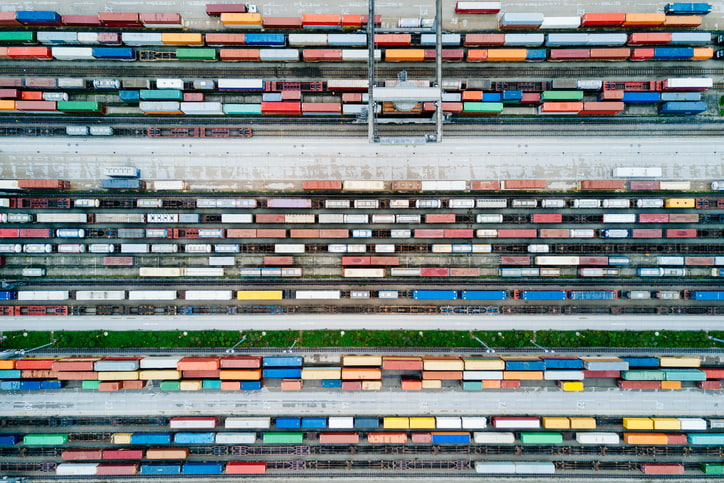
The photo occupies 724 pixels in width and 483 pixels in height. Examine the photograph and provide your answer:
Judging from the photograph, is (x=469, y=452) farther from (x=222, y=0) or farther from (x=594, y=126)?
(x=222, y=0)

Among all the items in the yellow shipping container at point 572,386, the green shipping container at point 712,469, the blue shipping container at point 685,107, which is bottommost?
the green shipping container at point 712,469

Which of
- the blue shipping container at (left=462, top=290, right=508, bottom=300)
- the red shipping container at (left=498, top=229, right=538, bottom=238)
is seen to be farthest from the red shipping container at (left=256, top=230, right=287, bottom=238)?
the red shipping container at (left=498, top=229, right=538, bottom=238)

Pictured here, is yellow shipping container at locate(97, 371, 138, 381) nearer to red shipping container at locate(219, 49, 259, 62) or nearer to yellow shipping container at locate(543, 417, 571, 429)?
red shipping container at locate(219, 49, 259, 62)

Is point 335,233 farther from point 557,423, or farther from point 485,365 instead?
point 557,423

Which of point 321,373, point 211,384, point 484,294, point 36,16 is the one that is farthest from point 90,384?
point 484,294

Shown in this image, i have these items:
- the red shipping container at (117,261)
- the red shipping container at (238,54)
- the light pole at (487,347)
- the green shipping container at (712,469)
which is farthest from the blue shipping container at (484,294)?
the red shipping container at (117,261)

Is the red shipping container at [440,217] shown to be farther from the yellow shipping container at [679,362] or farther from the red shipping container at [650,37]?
the yellow shipping container at [679,362]
